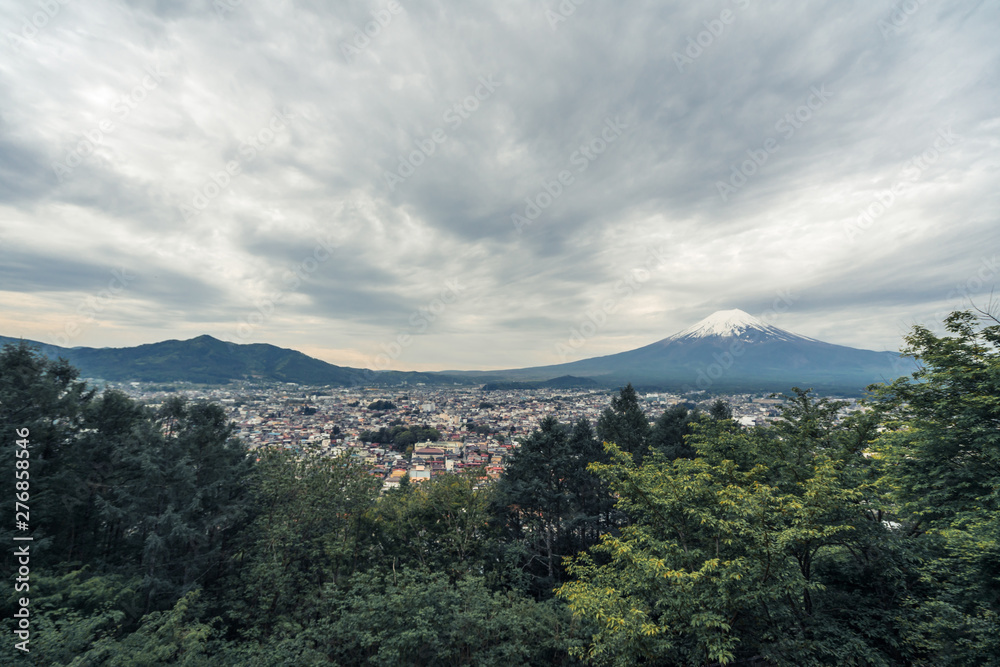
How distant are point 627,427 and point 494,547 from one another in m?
12.4

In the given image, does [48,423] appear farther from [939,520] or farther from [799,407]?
[799,407]

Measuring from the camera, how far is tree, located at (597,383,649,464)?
23.2m

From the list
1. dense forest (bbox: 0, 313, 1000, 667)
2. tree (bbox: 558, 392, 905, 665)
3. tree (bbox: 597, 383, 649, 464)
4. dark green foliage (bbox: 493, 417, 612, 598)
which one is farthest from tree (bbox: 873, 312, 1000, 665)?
tree (bbox: 597, 383, 649, 464)

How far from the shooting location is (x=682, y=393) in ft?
466

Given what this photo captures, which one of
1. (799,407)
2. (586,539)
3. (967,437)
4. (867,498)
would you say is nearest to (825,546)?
(867,498)

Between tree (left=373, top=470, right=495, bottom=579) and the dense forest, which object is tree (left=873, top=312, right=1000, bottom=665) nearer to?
the dense forest

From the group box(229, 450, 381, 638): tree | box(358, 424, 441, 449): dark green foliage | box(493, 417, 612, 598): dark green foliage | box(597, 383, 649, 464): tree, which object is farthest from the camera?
box(358, 424, 441, 449): dark green foliage

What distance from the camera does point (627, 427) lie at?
23.6m

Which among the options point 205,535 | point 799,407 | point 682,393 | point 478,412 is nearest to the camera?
point 205,535

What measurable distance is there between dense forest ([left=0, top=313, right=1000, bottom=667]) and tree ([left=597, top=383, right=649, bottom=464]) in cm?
679

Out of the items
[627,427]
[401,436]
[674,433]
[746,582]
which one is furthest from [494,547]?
[401,436]

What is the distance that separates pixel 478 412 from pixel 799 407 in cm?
10697

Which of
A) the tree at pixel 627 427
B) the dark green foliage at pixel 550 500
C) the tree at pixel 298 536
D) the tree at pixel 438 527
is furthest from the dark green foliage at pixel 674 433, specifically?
the tree at pixel 298 536

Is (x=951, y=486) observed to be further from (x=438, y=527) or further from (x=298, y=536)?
(x=298, y=536)
